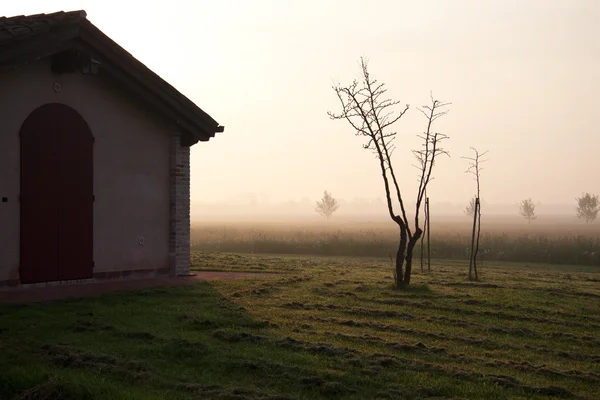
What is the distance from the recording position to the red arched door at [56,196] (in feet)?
41.4

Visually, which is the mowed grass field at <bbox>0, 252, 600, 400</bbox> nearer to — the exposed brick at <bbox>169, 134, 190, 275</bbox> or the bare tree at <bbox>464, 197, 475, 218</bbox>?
the exposed brick at <bbox>169, 134, 190, 275</bbox>

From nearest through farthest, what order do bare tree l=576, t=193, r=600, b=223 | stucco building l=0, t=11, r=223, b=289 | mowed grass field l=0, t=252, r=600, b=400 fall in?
mowed grass field l=0, t=252, r=600, b=400 → stucco building l=0, t=11, r=223, b=289 → bare tree l=576, t=193, r=600, b=223

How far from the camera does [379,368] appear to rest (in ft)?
25.1

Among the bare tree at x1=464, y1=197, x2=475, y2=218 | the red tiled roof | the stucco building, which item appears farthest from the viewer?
the bare tree at x1=464, y1=197, x2=475, y2=218

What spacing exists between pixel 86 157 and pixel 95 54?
2.17 m

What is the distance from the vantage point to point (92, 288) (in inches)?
513

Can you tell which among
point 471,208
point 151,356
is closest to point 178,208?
point 151,356

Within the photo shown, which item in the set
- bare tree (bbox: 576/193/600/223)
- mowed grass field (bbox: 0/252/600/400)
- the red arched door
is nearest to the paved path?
the red arched door

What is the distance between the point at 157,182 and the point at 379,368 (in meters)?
8.93

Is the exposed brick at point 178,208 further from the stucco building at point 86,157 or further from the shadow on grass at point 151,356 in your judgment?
the shadow on grass at point 151,356

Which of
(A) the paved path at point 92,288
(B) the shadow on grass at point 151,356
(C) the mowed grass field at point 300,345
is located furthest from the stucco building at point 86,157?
(B) the shadow on grass at point 151,356

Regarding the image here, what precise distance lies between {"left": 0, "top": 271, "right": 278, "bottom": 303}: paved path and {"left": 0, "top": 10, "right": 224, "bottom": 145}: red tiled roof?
3367mm

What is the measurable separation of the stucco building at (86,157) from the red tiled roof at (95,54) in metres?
0.02

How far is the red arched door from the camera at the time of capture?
12.6m
